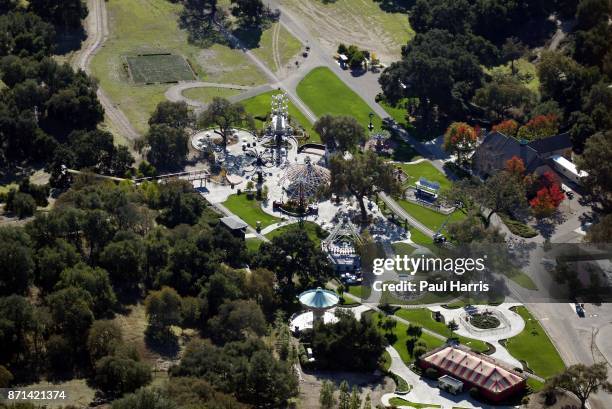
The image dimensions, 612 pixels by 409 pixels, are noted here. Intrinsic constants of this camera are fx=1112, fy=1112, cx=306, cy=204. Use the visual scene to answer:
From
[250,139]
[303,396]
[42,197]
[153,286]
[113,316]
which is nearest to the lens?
[303,396]

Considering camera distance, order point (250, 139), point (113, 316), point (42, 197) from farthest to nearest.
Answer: point (250, 139)
point (42, 197)
point (113, 316)

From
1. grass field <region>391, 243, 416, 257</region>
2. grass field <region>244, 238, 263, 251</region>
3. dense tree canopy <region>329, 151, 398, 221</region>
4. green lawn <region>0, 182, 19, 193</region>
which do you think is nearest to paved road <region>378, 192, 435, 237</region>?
grass field <region>391, 243, 416, 257</region>

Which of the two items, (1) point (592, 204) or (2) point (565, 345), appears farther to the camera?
(1) point (592, 204)

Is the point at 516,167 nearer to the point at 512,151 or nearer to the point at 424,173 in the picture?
the point at 512,151

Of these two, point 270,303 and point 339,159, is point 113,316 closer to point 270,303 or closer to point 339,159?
point 270,303

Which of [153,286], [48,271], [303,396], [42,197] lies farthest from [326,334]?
[42,197]

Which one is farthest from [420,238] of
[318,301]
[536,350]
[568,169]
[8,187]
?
[8,187]

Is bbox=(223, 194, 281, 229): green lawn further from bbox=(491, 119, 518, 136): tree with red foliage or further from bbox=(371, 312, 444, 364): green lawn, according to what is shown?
bbox=(491, 119, 518, 136): tree with red foliage
